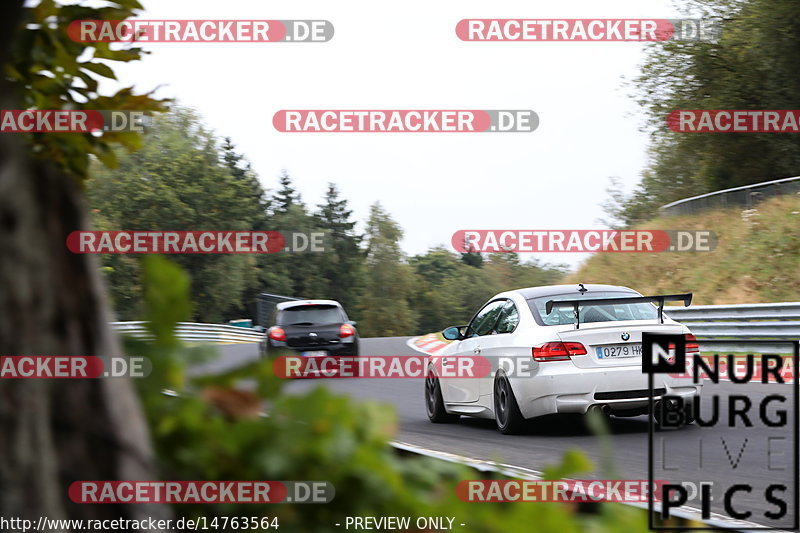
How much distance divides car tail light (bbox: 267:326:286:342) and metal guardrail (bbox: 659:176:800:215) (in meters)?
15.6

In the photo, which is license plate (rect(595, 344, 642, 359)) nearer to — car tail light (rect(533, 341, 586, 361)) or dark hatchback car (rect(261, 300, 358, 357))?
car tail light (rect(533, 341, 586, 361))

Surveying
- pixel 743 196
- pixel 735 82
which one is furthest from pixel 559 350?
pixel 735 82

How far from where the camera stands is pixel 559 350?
9.97m

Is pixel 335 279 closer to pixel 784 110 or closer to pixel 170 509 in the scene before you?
pixel 784 110

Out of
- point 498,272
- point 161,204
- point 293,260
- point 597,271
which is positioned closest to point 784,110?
point 597,271

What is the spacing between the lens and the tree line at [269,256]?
228 feet

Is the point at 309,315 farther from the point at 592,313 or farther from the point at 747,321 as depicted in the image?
the point at 592,313

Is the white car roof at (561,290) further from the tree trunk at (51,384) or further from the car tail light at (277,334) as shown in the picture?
the car tail light at (277,334)

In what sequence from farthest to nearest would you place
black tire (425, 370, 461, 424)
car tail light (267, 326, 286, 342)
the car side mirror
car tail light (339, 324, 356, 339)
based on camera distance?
car tail light (339, 324, 356, 339) → car tail light (267, 326, 286, 342) → black tire (425, 370, 461, 424) → the car side mirror

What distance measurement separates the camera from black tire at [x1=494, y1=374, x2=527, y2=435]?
10.2 meters

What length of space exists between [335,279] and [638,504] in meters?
104

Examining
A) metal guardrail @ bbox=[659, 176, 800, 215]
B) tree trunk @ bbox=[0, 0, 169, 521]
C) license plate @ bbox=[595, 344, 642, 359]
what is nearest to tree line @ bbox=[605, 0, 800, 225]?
metal guardrail @ bbox=[659, 176, 800, 215]

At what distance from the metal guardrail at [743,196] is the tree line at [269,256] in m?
26.7

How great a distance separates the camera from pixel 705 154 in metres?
41.7
